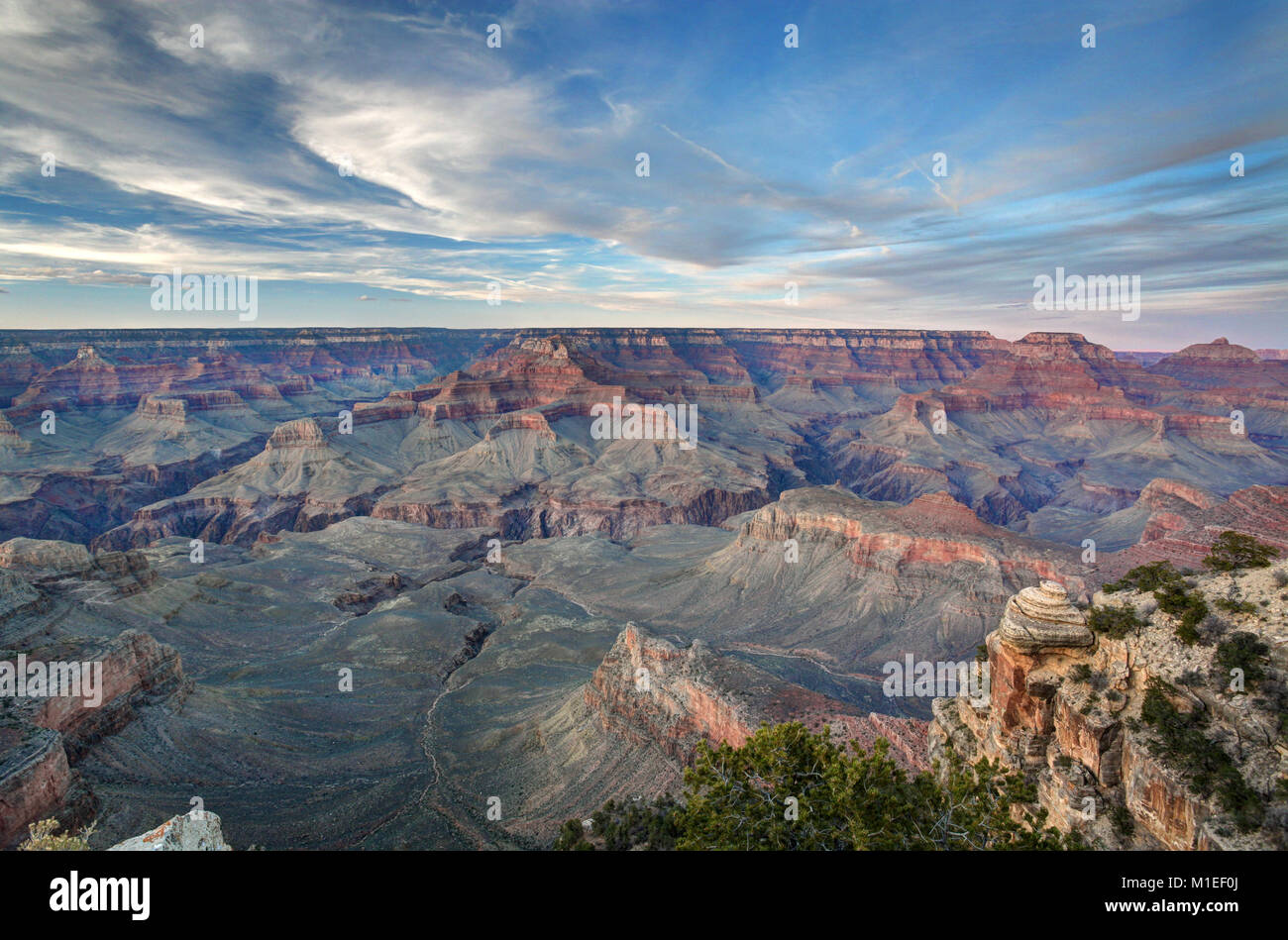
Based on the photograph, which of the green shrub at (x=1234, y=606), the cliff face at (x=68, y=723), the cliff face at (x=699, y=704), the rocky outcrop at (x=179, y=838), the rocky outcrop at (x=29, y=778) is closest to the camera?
the rocky outcrop at (x=179, y=838)

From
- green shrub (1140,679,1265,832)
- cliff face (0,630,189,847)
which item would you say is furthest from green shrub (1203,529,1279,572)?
cliff face (0,630,189,847)

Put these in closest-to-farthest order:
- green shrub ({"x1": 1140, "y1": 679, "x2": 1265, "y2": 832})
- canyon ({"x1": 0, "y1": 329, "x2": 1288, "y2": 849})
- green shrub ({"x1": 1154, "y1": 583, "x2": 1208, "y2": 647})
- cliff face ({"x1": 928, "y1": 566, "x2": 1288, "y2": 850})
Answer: green shrub ({"x1": 1140, "y1": 679, "x2": 1265, "y2": 832}), cliff face ({"x1": 928, "y1": 566, "x2": 1288, "y2": 850}), green shrub ({"x1": 1154, "y1": 583, "x2": 1208, "y2": 647}), canyon ({"x1": 0, "y1": 329, "x2": 1288, "y2": 849})

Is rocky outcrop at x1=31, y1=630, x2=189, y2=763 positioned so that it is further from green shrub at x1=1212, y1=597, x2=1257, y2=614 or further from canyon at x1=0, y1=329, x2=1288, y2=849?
green shrub at x1=1212, y1=597, x2=1257, y2=614

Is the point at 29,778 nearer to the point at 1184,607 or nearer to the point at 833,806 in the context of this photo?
the point at 833,806

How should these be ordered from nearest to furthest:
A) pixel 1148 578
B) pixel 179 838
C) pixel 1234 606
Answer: pixel 179 838 < pixel 1234 606 < pixel 1148 578

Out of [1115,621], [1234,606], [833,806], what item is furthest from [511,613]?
[1234,606]

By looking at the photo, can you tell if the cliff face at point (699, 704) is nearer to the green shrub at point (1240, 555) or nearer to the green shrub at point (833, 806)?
the green shrub at point (833, 806)

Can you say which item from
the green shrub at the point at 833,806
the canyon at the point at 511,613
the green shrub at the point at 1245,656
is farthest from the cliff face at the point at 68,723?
the green shrub at the point at 1245,656
